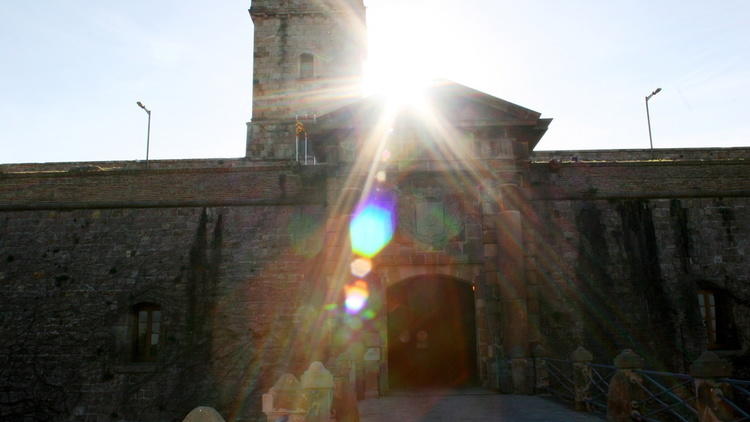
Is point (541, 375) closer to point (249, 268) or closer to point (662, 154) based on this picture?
point (249, 268)

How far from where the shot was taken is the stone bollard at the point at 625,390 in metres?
7.64

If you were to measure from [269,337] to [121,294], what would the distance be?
3.80 metres

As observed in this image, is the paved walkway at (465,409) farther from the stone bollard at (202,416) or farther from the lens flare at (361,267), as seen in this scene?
the stone bollard at (202,416)

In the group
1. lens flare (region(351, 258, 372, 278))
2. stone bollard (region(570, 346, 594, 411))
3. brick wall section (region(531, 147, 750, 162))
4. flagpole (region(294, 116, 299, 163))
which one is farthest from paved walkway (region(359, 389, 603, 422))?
flagpole (region(294, 116, 299, 163))

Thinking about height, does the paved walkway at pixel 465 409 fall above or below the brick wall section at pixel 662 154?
below

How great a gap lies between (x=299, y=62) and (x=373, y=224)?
1475cm

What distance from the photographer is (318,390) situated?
Answer: 710 centimetres

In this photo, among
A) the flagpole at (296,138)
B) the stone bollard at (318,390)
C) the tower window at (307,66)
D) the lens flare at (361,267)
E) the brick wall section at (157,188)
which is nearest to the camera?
the stone bollard at (318,390)

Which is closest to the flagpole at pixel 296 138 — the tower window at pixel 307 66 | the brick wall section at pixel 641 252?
the tower window at pixel 307 66

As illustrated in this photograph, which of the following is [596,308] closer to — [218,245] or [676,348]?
[676,348]

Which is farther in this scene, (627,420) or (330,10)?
(330,10)

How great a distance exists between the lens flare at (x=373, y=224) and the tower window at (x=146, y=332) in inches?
208

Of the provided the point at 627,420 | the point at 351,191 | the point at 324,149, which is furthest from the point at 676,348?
the point at 324,149

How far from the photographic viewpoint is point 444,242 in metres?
12.6
